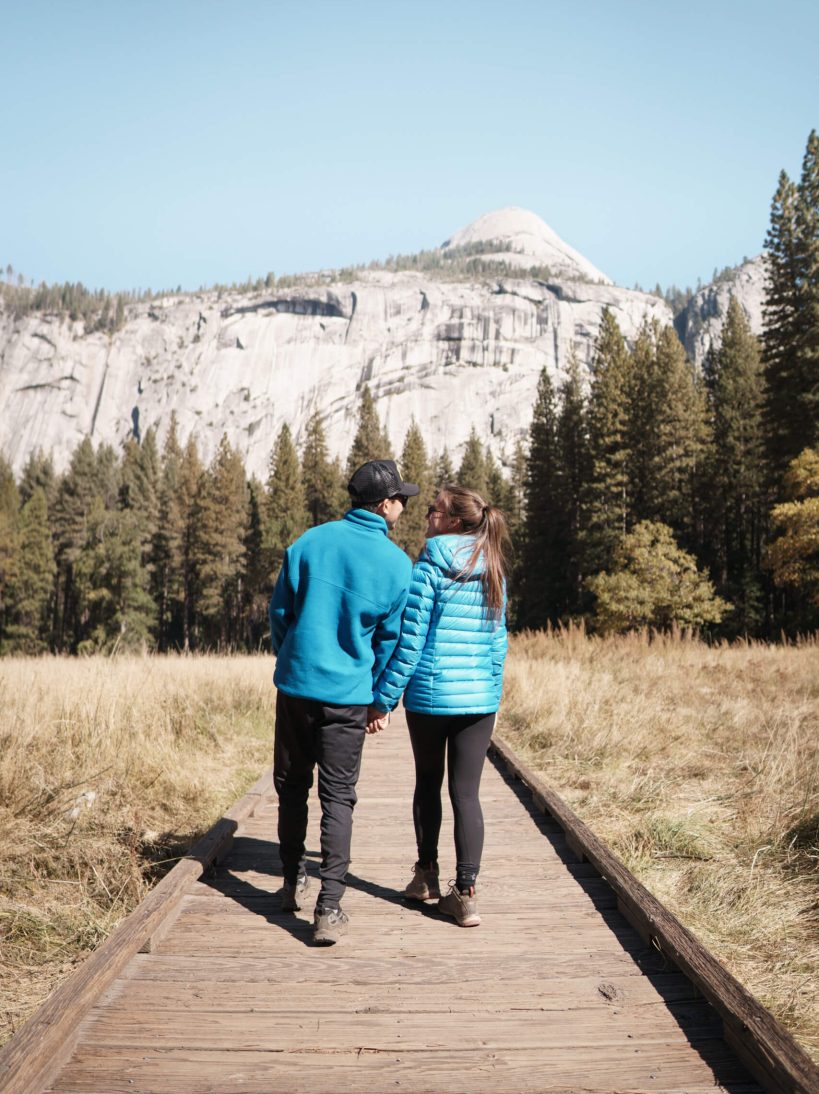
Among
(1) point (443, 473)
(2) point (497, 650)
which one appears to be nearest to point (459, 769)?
(2) point (497, 650)

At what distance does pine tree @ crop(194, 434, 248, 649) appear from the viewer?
190 feet

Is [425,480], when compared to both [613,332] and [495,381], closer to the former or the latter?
[613,332]

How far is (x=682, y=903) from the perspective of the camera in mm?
Result: 4078

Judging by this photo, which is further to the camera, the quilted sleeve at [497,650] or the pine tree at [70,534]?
the pine tree at [70,534]

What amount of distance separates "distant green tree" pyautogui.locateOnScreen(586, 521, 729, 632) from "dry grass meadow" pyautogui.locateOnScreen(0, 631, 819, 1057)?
19.7 meters

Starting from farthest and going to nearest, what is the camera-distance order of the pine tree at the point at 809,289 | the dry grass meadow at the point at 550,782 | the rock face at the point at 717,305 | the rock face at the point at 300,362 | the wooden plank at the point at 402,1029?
the rock face at the point at 717,305 → the rock face at the point at 300,362 → the pine tree at the point at 809,289 → the dry grass meadow at the point at 550,782 → the wooden plank at the point at 402,1029

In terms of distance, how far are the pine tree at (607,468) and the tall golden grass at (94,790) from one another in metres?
31.7

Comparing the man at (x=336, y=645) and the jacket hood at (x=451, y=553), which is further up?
the jacket hood at (x=451, y=553)

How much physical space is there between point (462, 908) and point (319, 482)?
199ft

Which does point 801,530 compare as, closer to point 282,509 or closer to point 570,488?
point 570,488

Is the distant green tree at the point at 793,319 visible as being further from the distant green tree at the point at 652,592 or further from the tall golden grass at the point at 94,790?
the tall golden grass at the point at 94,790

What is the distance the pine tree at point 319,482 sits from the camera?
207 ft

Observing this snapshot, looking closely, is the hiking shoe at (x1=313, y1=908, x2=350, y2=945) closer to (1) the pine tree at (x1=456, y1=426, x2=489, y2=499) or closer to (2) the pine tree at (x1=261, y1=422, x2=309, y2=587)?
(2) the pine tree at (x1=261, y1=422, x2=309, y2=587)

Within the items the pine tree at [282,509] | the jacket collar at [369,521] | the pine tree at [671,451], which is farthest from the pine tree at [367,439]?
the jacket collar at [369,521]
